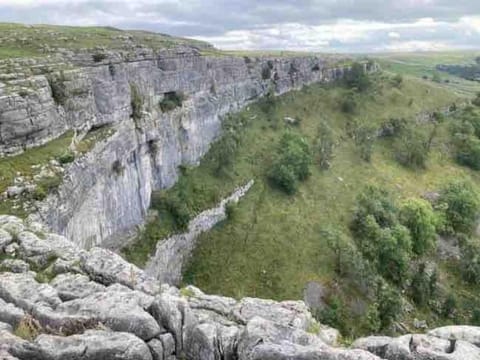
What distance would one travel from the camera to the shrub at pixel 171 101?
192ft

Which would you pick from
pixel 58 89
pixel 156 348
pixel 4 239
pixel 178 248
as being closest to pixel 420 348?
pixel 156 348

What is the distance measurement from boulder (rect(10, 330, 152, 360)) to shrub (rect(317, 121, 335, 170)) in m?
68.3

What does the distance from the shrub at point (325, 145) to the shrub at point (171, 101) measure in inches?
1101

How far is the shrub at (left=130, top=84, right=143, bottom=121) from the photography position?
47.6 m

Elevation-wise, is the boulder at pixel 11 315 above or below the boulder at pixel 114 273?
above

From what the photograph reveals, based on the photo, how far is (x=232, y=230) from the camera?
6091 cm

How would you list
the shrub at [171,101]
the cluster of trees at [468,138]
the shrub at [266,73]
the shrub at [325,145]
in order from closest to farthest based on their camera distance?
the shrub at [171,101] → the shrub at [325,145] → the shrub at [266,73] → the cluster of trees at [468,138]

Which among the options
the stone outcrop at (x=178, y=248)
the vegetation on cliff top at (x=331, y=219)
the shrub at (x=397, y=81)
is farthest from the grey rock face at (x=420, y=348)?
the shrub at (x=397, y=81)

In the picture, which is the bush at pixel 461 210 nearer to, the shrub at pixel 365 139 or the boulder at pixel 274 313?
the shrub at pixel 365 139

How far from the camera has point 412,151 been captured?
302 feet

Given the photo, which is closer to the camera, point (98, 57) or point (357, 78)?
point (98, 57)

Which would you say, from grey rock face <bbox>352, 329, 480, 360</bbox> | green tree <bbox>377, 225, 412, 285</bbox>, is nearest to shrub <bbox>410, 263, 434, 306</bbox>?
green tree <bbox>377, 225, 412, 285</bbox>

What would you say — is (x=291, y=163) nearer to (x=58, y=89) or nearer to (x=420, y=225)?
(x=420, y=225)

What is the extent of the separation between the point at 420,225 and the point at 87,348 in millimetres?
61382
